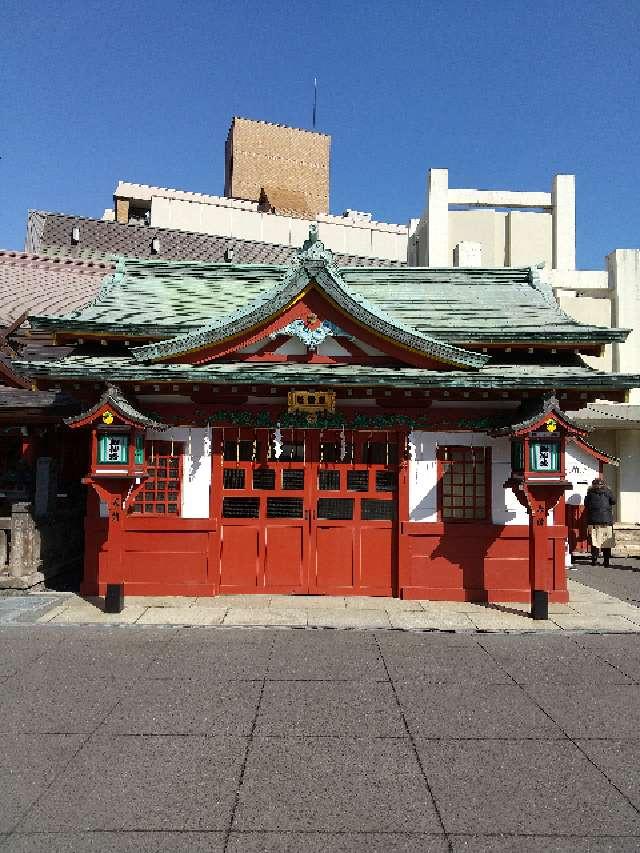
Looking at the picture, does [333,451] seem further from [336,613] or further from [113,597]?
[113,597]

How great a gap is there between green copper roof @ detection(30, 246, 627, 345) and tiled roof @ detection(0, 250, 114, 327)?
6764mm

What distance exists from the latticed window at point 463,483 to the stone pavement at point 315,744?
3004 mm

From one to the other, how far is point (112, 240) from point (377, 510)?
83.9ft

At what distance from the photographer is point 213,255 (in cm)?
3138

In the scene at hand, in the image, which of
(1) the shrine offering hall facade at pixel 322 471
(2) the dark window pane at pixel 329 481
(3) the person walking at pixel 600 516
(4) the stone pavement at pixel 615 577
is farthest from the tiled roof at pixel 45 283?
(4) the stone pavement at pixel 615 577

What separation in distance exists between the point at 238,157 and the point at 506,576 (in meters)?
44.0

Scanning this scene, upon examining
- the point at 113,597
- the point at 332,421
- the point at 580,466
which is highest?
the point at 332,421

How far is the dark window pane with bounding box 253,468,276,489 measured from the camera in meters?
11.1

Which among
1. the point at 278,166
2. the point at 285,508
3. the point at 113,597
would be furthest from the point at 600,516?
the point at 278,166

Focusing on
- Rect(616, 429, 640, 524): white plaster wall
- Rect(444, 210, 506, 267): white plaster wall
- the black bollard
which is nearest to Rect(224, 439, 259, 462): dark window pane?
the black bollard

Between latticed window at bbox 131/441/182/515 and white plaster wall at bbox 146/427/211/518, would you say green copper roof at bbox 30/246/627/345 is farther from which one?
latticed window at bbox 131/441/182/515

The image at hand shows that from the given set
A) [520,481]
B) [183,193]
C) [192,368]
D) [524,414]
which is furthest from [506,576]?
[183,193]

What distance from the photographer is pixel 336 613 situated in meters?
9.95

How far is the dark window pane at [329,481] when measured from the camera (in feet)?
36.6
